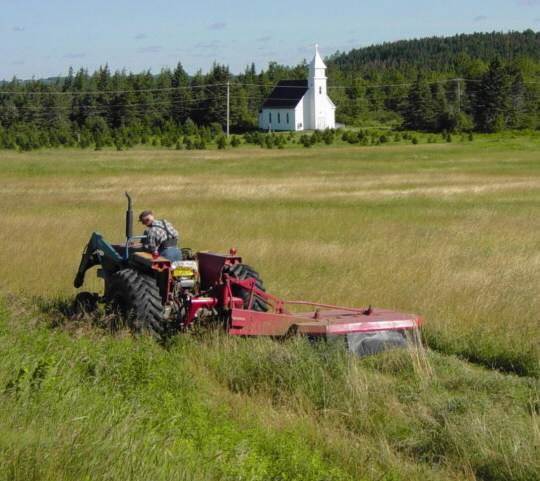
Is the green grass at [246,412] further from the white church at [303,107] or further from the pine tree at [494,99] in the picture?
the white church at [303,107]

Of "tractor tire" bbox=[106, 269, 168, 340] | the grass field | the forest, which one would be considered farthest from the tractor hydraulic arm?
the forest

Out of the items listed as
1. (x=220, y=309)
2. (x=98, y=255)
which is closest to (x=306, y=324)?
(x=220, y=309)

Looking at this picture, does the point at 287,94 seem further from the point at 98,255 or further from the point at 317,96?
the point at 98,255

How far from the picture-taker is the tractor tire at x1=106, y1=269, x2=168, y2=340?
34.0 ft

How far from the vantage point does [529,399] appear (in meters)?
8.35

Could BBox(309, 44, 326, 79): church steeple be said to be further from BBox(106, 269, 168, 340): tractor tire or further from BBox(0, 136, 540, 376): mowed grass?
BBox(106, 269, 168, 340): tractor tire

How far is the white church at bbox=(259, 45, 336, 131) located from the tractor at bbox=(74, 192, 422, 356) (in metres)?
101

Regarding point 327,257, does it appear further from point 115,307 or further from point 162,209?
point 162,209

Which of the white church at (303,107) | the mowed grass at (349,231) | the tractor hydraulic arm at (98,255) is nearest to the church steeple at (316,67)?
the white church at (303,107)

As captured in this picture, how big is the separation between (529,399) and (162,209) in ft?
61.9

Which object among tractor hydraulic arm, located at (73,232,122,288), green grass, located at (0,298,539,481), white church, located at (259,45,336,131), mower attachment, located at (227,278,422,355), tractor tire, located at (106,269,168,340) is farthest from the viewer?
white church, located at (259,45,336,131)

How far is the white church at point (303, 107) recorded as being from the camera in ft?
369

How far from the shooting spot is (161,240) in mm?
11570

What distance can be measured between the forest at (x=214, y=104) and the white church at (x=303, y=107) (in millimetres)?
2433
